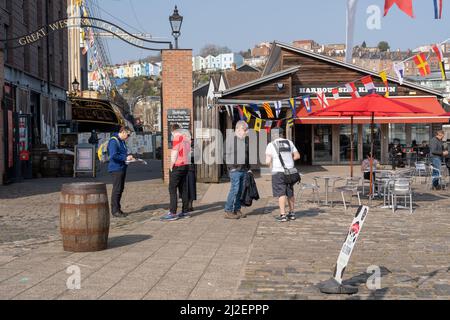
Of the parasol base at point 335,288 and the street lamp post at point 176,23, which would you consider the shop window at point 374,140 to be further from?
the parasol base at point 335,288

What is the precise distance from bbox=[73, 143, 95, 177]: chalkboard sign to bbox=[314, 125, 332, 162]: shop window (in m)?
10.6

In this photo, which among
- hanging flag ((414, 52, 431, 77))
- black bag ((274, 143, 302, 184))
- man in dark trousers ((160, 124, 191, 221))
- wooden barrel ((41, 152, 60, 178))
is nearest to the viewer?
black bag ((274, 143, 302, 184))

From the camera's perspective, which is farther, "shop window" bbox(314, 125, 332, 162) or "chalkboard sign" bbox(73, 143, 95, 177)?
"shop window" bbox(314, 125, 332, 162)

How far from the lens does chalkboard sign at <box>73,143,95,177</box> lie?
21.9 metres

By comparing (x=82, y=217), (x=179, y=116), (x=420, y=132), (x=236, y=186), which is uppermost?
(x=179, y=116)

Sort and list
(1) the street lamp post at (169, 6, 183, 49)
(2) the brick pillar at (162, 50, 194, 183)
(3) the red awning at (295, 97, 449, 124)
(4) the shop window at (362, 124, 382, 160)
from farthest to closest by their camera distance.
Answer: (4) the shop window at (362, 124, 382, 160), (3) the red awning at (295, 97, 449, 124), (2) the brick pillar at (162, 50, 194, 183), (1) the street lamp post at (169, 6, 183, 49)

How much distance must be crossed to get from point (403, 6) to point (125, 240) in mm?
5297

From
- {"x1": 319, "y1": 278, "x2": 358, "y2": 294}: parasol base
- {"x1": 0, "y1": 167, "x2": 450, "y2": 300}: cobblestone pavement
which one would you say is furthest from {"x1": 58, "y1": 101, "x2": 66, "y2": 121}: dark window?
{"x1": 319, "y1": 278, "x2": 358, "y2": 294}: parasol base

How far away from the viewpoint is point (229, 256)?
25.6 feet

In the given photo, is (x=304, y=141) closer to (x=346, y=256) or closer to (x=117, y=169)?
(x=117, y=169)

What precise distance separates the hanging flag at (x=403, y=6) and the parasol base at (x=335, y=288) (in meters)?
4.49

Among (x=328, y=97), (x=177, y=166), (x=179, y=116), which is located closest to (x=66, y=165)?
(x=179, y=116)

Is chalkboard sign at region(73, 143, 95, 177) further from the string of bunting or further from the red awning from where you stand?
the red awning
